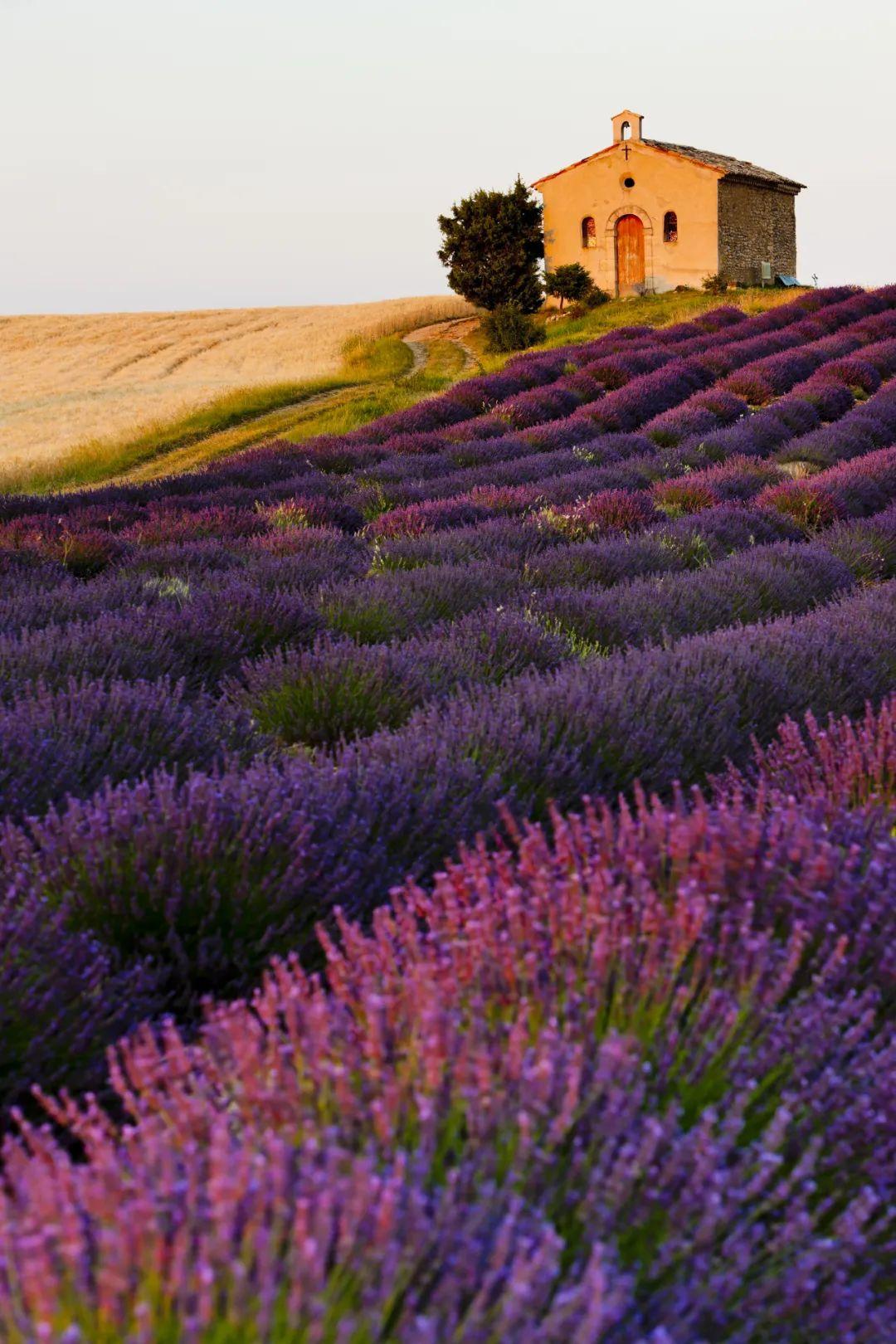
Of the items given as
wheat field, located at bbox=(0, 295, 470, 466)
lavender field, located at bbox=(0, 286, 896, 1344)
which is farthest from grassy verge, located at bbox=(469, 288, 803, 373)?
lavender field, located at bbox=(0, 286, 896, 1344)

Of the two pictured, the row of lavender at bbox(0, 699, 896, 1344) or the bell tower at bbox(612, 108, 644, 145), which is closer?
the row of lavender at bbox(0, 699, 896, 1344)

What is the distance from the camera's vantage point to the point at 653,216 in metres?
31.8

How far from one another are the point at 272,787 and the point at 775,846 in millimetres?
1042

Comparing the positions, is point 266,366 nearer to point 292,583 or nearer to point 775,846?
point 292,583

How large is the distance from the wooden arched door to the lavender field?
1139 inches

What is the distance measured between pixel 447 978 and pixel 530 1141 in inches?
14.7

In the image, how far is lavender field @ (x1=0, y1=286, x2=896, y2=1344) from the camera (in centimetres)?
107

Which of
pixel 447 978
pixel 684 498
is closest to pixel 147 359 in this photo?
pixel 684 498

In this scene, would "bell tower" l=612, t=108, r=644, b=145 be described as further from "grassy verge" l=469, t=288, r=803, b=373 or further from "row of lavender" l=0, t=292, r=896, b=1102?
"row of lavender" l=0, t=292, r=896, b=1102

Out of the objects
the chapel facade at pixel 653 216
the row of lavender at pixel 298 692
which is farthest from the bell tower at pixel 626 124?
the row of lavender at pixel 298 692

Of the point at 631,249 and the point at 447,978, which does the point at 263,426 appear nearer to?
the point at 631,249

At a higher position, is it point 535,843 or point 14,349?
point 14,349

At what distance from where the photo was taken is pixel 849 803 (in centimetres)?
276

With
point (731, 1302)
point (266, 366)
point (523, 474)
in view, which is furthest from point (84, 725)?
point (266, 366)
